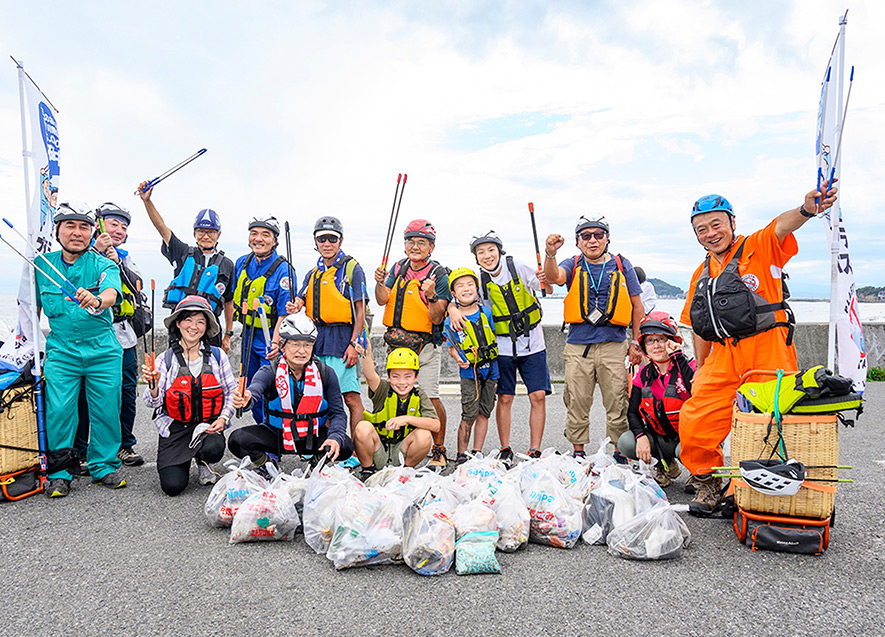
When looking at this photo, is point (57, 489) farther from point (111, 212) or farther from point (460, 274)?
point (460, 274)

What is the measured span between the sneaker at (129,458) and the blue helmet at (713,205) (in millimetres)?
5048

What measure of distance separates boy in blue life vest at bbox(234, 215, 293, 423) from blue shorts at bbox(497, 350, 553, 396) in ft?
6.84

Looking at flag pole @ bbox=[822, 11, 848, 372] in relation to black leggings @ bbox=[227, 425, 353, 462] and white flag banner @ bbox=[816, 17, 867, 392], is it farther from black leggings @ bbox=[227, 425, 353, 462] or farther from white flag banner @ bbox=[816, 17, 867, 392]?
black leggings @ bbox=[227, 425, 353, 462]

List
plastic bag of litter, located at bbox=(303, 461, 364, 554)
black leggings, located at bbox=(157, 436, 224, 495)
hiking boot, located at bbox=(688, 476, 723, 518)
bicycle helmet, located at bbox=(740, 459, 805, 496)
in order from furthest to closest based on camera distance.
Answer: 1. black leggings, located at bbox=(157, 436, 224, 495)
2. hiking boot, located at bbox=(688, 476, 723, 518)
3. plastic bag of litter, located at bbox=(303, 461, 364, 554)
4. bicycle helmet, located at bbox=(740, 459, 805, 496)

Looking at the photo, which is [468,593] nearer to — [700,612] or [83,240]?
[700,612]

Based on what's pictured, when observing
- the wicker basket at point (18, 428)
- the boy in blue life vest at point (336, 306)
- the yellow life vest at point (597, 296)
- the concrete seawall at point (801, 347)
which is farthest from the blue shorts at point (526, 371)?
the concrete seawall at point (801, 347)

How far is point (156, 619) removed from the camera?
2580 mm

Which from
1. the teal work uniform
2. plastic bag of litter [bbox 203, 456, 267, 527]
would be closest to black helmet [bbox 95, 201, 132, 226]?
the teal work uniform

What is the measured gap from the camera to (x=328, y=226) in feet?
17.2

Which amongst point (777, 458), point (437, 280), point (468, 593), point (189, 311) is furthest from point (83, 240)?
point (777, 458)

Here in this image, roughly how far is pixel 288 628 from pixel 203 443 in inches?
94.6

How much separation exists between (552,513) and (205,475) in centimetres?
281

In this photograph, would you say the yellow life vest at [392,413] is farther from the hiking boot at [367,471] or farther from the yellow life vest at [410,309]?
the yellow life vest at [410,309]

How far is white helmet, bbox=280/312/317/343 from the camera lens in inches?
175
